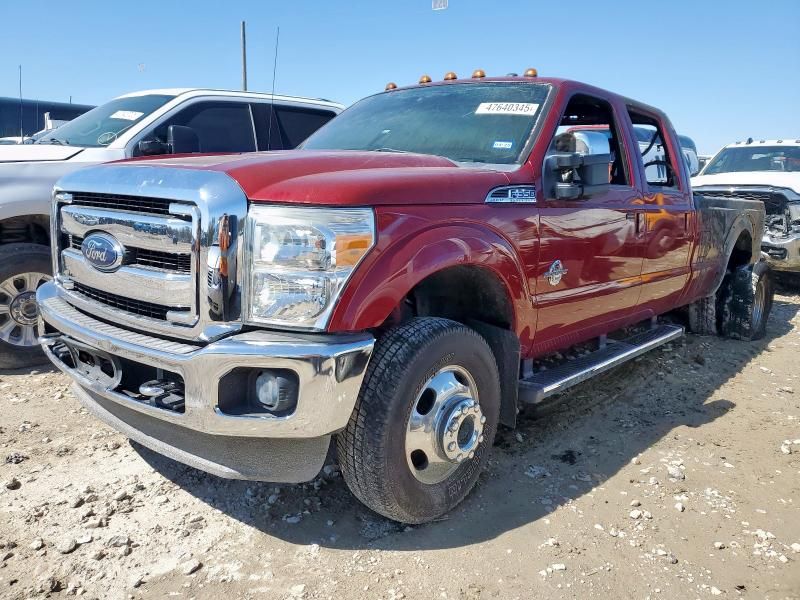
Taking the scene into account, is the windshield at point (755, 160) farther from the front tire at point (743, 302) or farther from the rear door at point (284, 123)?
the rear door at point (284, 123)

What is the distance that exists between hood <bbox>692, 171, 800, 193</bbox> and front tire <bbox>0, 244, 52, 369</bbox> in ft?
26.9

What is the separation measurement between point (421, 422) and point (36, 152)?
3.69 meters

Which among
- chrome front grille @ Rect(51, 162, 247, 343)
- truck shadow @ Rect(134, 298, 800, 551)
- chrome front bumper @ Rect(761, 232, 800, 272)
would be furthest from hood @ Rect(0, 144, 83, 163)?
chrome front bumper @ Rect(761, 232, 800, 272)

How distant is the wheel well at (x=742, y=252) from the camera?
5973mm

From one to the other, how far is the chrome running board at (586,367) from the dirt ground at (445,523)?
407 millimetres

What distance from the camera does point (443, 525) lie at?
275 cm

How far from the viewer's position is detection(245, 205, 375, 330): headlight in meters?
2.21

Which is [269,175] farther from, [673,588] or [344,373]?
[673,588]

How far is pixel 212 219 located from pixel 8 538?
154cm

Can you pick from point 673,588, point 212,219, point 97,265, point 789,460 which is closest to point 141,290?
point 97,265

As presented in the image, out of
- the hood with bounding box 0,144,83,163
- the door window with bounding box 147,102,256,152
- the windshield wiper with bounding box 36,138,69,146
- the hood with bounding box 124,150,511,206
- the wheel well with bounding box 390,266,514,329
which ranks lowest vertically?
the wheel well with bounding box 390,266,514,329

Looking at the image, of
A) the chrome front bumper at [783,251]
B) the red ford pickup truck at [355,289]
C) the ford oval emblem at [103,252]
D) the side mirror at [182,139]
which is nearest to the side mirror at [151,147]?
the side mirror at [182,139]

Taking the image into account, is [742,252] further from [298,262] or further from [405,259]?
[298,262]

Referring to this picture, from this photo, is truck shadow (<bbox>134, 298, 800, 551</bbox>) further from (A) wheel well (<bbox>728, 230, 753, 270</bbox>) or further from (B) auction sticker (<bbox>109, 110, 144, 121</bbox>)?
(B) auction sticker (<bbox>109, 110, 144, 121</bbox>)
